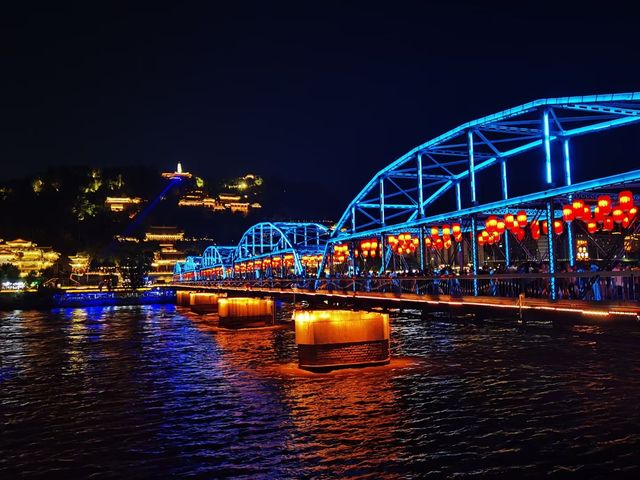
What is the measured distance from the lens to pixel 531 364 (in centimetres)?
3250

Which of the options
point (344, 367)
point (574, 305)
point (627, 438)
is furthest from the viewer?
point (344, 367)

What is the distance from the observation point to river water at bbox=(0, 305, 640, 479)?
17.1 meters

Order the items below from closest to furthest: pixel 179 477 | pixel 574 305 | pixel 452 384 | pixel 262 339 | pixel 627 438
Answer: pixel 179 477, pixel 627 438, pixel 574 305, pixel 452 384, pixel 262 339

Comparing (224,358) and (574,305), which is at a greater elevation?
(574,305)

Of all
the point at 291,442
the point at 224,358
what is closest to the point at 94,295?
the point at 224,358

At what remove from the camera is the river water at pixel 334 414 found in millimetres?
17141

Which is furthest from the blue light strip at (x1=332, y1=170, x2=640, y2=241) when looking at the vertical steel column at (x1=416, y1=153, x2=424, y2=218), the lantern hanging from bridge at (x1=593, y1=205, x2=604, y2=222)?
the vertical steel column at (x1=416, y1=153, x2=424, y2=218)

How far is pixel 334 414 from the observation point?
22.7 meters

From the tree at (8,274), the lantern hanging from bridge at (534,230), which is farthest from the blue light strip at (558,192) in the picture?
the tree at (8,274)

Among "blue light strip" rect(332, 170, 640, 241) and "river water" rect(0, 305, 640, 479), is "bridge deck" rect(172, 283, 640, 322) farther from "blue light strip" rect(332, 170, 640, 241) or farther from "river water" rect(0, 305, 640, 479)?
"blue light strip" rect(332, 170, 640, 241)

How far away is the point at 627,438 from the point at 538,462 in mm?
3830

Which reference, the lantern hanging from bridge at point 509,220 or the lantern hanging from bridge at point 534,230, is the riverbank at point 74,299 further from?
the lantern hanging from bridge at point 534,230

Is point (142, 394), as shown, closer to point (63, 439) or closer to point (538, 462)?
point (63, 439)

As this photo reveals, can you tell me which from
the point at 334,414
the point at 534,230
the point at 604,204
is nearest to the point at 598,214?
the point at 604,204
